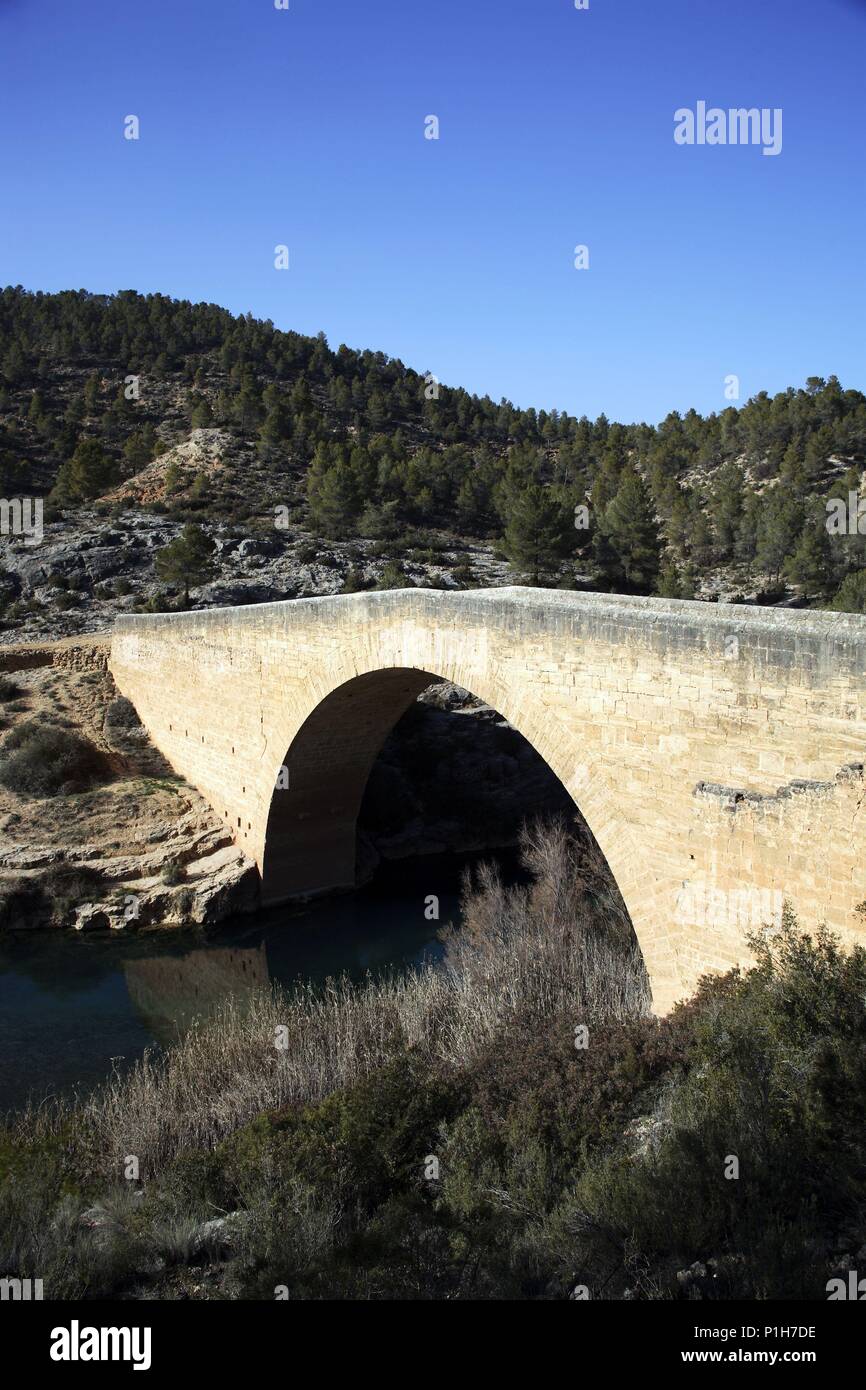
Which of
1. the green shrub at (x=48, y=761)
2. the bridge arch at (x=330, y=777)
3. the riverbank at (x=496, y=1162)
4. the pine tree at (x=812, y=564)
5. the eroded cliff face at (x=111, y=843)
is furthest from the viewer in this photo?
the pine tree at (x=812, y=564)

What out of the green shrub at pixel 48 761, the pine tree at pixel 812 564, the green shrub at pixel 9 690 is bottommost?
the green shrub at pixel 48 761

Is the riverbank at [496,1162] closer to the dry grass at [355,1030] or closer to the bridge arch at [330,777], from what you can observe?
the dry grass at [355,1030]

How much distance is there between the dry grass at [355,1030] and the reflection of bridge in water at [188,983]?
0.50m

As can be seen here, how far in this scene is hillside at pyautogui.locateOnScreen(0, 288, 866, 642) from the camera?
2456 centimetres

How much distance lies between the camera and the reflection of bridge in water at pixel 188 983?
12680mm

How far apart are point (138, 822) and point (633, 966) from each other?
8.89 meters

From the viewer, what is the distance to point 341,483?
2819cm

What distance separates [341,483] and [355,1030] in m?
20.9

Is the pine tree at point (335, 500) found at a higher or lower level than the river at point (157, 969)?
higher

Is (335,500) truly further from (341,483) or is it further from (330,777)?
(330,777)

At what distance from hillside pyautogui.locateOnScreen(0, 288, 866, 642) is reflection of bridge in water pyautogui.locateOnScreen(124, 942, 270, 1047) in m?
11.7

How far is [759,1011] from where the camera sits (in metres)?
6.49

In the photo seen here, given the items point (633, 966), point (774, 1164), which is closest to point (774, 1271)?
point (774, 1164)

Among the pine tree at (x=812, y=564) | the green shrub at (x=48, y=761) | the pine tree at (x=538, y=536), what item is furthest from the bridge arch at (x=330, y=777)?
the pine tree at (x=538, y=536)
